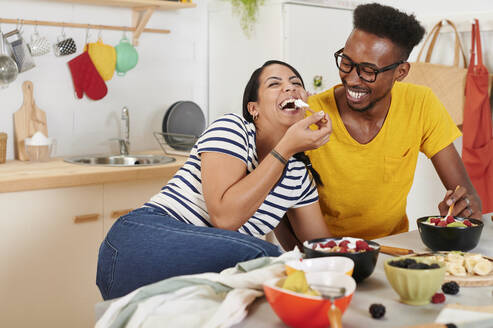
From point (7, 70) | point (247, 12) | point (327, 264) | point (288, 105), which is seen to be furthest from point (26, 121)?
point (327, 264)

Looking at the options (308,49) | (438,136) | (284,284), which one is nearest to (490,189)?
(438,136)

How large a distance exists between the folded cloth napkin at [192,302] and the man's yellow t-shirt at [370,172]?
81 cm

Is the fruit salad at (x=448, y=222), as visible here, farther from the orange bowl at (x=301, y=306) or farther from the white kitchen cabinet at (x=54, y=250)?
the white kitchen cabinet at (x=54, y=250)

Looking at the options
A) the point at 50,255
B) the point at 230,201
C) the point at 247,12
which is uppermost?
the point at 247,12

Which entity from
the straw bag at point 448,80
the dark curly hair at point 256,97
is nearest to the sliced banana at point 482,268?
the dark curly hair at point 256,97

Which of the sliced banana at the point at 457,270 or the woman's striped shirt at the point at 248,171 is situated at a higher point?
the woman's striped shirt at the point at 248,171

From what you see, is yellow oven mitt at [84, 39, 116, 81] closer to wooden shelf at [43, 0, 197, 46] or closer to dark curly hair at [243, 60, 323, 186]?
wooden shelf at [43, 0, 197, 46]

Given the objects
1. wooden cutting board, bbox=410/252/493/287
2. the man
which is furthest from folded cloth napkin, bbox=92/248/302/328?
the man

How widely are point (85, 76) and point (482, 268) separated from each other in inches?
95.0

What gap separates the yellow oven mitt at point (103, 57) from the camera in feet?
10.2

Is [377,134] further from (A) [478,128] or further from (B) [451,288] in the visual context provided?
(A) [478,128]

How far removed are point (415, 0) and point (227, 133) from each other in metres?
1.99

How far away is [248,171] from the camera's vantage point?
1.68 meters

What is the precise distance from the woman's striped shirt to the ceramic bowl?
0.54 metres
